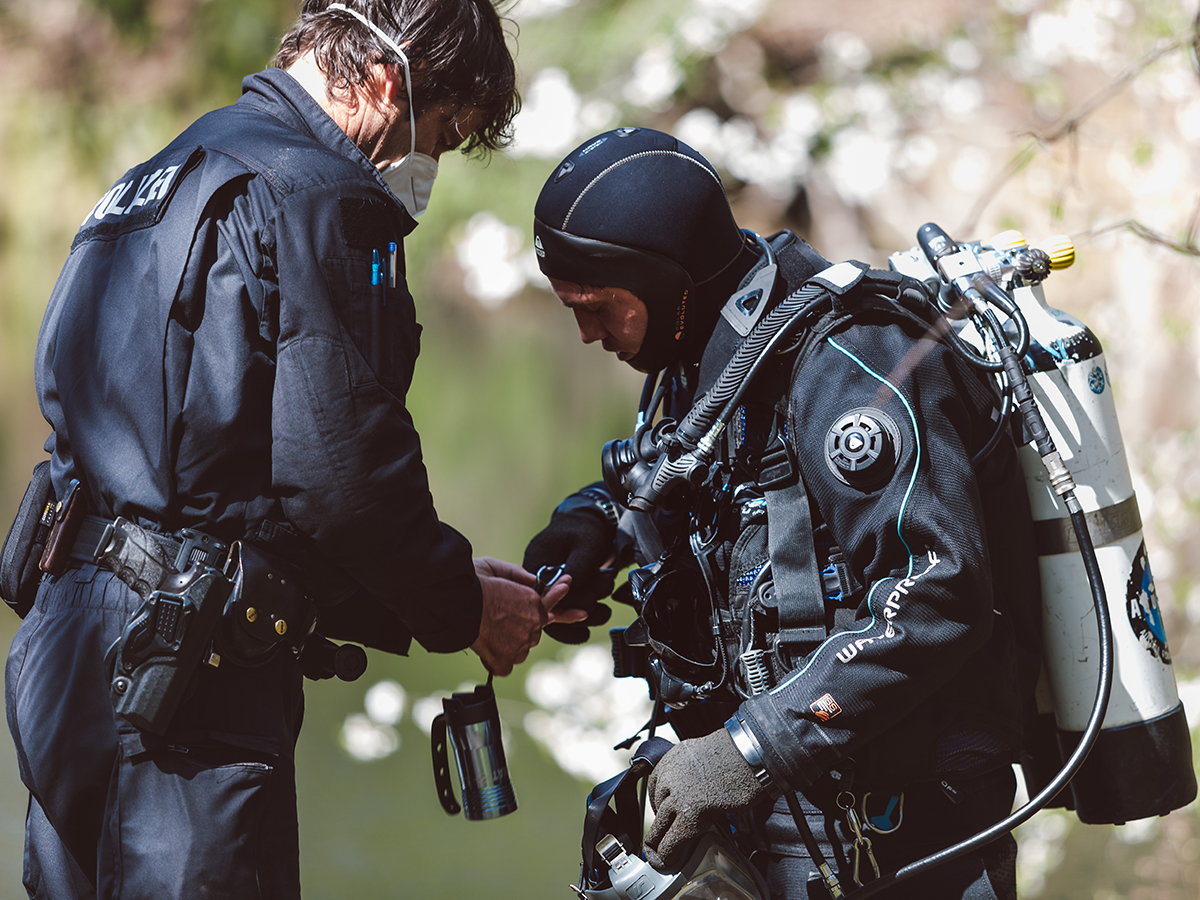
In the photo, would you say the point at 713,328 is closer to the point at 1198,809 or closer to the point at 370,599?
the point at 370,599

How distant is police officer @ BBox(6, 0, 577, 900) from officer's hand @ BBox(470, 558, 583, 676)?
1.00 feet

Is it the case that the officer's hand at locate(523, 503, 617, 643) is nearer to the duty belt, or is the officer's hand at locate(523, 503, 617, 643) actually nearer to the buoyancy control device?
the buoyancy control device

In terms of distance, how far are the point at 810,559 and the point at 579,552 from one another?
0.76 metres

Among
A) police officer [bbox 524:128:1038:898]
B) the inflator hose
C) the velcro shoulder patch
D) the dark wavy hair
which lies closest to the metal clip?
police officer [bbox 524:128:1038:898]

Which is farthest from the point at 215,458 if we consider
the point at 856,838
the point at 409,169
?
the point at 856,838

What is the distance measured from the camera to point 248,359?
1649 mm

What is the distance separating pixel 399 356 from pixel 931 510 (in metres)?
0.84

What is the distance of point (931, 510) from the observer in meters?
1.57

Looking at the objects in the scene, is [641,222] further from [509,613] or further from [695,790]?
[695,790]

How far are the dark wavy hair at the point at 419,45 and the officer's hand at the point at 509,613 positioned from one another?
2.92ft

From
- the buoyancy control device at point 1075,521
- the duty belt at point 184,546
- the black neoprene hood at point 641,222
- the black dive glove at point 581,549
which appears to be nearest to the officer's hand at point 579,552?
the black dive glove at point 581,549

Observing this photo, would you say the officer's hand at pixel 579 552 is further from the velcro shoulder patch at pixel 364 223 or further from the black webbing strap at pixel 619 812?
the velcro shoulder patch at pixel 364 223

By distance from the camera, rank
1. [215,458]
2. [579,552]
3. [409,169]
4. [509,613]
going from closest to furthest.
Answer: [215,458] < [409,169] < [509,613] < [579,552]

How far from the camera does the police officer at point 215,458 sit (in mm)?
1642
